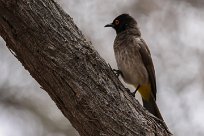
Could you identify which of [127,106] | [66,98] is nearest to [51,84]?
[66,98]

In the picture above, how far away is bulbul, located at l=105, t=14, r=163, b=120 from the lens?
5129mm

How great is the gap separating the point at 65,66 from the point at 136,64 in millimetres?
2470

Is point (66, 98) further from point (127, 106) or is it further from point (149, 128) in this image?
point (149, 128)

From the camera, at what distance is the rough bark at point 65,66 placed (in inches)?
109

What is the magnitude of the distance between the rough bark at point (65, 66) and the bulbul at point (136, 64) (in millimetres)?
2082

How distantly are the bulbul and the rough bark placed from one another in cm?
208

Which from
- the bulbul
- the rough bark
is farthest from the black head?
the rough bark

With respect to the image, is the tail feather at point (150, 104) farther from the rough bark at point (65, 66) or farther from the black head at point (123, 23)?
the rough bark at point (65, 66)

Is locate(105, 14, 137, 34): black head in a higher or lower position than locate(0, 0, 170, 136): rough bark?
higher

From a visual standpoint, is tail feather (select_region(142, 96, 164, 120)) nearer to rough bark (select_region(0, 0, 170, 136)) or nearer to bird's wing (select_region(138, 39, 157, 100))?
bird's wing (select_region(138, 39, 157, 100))

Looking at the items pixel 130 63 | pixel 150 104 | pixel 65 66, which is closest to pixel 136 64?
pixel 130 63

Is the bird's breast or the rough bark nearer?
the rough bark

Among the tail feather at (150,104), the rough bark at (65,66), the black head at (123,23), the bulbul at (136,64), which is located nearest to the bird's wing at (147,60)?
the bulbul at (136,64)

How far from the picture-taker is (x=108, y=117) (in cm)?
288
